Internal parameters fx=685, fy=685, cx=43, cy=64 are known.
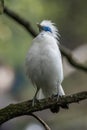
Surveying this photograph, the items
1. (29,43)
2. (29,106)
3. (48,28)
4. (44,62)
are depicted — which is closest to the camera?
(29,106)

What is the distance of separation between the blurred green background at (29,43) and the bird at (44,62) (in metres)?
2.25

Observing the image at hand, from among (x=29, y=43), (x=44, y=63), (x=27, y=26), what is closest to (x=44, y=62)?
(x=44, y=63)

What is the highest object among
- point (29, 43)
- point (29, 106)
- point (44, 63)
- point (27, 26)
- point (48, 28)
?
point (29, 43)

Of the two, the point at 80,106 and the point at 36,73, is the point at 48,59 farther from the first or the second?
the point at 80,106

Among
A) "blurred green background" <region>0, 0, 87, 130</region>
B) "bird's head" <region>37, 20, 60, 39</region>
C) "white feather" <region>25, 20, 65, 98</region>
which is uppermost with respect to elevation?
"blurred green background" <region>0, 0, 87, 130</region>

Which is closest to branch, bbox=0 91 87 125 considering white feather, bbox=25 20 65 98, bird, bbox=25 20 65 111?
bird, bbox=25 20 65 111

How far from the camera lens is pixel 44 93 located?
16.6 feet

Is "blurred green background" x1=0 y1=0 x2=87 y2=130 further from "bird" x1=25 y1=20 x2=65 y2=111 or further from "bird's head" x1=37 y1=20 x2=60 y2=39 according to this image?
"bird" x1=25 y1=20 x2=65 y2=111

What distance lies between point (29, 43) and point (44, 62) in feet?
18.1

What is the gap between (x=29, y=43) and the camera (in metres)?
10.2

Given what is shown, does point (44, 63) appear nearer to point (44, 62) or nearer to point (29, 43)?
point (44, 62)

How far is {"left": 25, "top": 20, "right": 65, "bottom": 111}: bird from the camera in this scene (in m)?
4.66

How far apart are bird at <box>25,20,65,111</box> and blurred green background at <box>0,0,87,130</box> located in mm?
2247

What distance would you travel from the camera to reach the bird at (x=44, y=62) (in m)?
4.66
